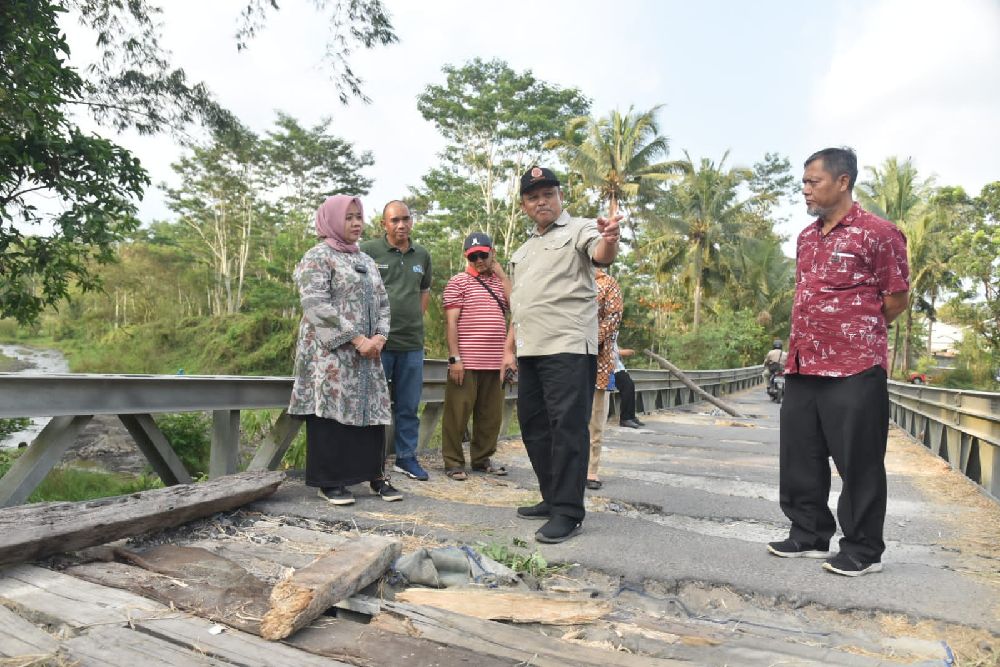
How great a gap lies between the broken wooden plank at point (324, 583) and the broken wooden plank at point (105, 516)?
0.93 metres

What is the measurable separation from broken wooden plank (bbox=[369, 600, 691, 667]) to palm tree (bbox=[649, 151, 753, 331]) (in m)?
37.2

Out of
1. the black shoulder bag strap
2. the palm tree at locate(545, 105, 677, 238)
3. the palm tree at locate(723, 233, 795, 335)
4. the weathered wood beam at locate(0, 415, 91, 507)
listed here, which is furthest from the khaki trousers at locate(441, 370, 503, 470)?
the palm tree at locate(723, 233, 795, 335)

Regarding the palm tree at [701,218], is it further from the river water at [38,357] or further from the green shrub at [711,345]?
the river water at [38,357]

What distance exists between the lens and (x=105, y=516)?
2889mm

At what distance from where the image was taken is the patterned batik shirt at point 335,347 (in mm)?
4141

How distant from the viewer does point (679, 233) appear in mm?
Result: 37344

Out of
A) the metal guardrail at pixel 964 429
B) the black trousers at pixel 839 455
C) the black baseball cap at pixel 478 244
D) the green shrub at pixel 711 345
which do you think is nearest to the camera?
the black trousers at pixel 839 455

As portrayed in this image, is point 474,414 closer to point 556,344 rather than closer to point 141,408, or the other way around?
point 556,344

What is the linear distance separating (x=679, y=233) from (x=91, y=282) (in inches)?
1330

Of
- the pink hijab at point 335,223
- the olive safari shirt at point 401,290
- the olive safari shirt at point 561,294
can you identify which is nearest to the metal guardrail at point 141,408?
the olive safari shirt at point 401,290

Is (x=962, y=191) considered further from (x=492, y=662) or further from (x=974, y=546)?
(x=492, y=662)

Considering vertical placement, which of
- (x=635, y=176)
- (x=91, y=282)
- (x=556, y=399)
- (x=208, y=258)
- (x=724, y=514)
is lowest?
(x=724, y=514)

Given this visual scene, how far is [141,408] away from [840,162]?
3.81 meters

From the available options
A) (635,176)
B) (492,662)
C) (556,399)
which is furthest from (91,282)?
(635,176)
